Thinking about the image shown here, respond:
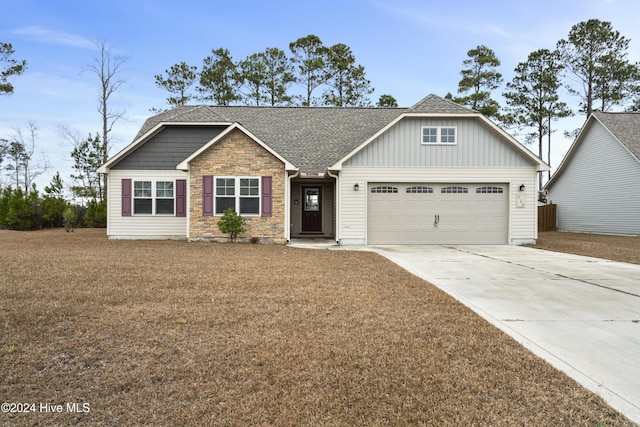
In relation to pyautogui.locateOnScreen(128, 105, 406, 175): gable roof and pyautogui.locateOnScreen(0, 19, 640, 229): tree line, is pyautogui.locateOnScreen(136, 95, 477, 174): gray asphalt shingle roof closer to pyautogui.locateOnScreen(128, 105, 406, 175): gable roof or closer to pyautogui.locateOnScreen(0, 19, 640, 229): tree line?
pyautogui.locateOnScreen(128, 105, 406, 175): gable roof

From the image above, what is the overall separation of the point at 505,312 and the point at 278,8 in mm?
14107

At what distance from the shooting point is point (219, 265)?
8422 millimetres

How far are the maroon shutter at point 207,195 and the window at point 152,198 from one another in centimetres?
198

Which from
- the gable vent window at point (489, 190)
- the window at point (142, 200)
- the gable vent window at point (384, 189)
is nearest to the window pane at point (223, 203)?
the window at point (142, 200)

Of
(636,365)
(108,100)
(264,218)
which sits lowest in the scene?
(636,365)

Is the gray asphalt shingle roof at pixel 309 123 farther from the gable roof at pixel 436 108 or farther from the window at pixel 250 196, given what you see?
the window at pixel 250 196

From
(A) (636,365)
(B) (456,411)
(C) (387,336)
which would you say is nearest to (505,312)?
(A) (636,365)

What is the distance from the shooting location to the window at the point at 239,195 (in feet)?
44.9

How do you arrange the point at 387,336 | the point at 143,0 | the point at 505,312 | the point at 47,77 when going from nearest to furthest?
the point at 387,336 < the point at 505,312 < the point at 143,0 < the point at 47,77

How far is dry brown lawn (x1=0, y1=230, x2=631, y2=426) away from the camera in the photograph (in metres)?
2.64

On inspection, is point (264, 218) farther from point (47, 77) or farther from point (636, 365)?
point (47, 77)

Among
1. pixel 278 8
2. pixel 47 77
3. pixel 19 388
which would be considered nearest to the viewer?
pixel 19 388

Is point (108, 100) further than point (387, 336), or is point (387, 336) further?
point (108, 100)

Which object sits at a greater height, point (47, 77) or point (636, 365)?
point (47, 77)
